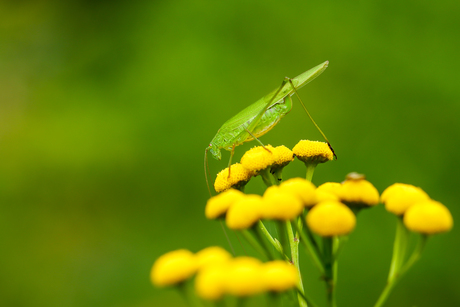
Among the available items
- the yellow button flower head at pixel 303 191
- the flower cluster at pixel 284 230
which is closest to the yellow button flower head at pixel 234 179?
the flower cluster at pixel 284 230

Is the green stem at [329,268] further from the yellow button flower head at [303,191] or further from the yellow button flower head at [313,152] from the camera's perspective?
the yellow button flower head at [313,152]

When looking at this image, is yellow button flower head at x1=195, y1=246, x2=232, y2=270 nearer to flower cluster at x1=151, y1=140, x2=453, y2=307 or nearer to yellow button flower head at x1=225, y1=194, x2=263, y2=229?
flower cluster at x1=151, y1=140, x2=453, y2=307

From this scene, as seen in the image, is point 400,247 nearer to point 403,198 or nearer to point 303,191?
point 403,198

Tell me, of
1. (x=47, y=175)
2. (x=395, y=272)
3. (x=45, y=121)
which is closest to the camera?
(x=395, y=272)

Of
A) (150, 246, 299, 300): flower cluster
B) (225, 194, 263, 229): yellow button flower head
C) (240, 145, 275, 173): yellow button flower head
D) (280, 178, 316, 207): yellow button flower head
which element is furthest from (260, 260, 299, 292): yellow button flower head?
(240, 145, 275, 173): yellow button flower head

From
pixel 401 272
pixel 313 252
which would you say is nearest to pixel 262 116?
pixel 313 252

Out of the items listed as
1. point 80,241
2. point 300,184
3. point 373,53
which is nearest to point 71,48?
point 80,241

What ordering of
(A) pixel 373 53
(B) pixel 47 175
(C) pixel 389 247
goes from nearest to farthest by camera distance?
(C) pixel 389 247 < (A) pixel 373 53 < (B) pixel 47 175

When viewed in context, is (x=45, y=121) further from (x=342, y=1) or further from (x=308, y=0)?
(x=342, y=1)
